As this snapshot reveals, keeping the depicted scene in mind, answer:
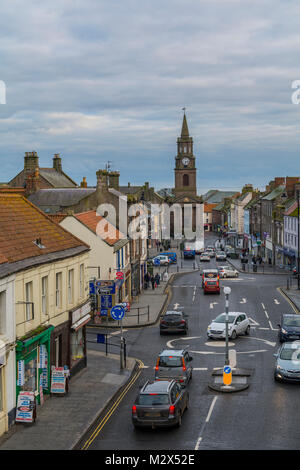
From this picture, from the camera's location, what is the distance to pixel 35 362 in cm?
2320

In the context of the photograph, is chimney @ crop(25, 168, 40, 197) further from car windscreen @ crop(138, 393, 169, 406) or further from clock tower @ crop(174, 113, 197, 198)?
clock tower @ crop(174, 113, 197, 198)

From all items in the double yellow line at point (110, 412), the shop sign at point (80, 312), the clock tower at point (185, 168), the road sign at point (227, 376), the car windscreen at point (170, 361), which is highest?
the clock tower at point (185, 168)

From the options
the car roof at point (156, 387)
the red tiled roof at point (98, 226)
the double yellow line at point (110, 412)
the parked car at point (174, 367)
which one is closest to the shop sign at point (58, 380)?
the double yellow line at point (110, 412)

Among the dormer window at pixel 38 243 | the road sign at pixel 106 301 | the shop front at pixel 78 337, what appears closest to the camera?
the dormer window at pixel 38 243

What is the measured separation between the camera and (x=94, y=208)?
181ft

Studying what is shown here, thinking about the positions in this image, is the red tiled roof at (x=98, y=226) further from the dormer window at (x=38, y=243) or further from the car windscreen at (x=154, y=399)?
the car windscreen at (x=154, y=399)

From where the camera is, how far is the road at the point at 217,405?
18.6 meters

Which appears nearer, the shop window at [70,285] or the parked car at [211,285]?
the shop window at [70,285]

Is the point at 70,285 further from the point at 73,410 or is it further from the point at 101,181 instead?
the point at 101,181

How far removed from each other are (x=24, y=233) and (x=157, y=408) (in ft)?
32.1

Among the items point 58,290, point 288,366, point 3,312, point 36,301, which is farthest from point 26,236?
point 288,366

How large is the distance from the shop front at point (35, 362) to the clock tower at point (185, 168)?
15033 cm

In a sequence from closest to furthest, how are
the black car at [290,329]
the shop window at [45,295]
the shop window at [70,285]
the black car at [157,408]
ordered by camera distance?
the black car at [157,408]
the shop window at [45,295]
the shop window at [70,285]
the black car at [290,329]
